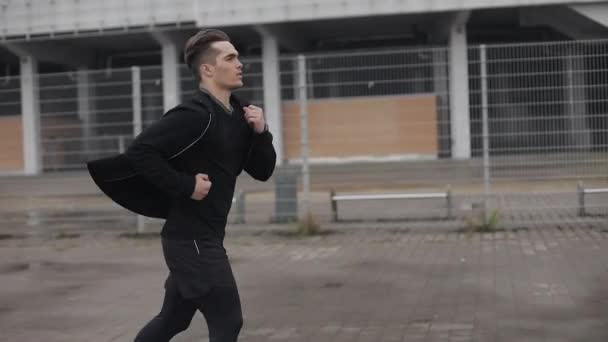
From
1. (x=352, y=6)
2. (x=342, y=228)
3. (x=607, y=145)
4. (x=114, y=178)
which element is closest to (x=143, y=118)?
(x=342, y=228)

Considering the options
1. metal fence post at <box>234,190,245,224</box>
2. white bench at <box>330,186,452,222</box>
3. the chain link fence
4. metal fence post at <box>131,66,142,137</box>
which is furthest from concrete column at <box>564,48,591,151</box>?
metal fence post at <box>131,66,142,137</box>

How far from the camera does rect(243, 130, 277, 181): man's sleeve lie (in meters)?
3.58

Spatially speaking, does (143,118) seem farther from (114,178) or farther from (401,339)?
(114,178)

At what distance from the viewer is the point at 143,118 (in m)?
11.8

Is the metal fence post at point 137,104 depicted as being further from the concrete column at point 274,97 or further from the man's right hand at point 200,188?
the man's right hand at point 200,188

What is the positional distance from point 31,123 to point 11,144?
4.43ft

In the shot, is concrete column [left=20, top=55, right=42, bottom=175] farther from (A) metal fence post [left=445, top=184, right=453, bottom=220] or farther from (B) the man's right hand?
(B) the man's right hand

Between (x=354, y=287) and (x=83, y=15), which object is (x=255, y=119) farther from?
(x=83, y=15)

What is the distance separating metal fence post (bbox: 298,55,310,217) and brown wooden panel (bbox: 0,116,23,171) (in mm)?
4144

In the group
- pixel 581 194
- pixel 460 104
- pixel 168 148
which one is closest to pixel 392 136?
pixel 460 104

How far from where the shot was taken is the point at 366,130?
38.4 feet

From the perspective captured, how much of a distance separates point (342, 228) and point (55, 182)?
173 inches

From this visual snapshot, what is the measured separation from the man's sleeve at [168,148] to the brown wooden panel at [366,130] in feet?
26.0

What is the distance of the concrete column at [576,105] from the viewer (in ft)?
33.0
